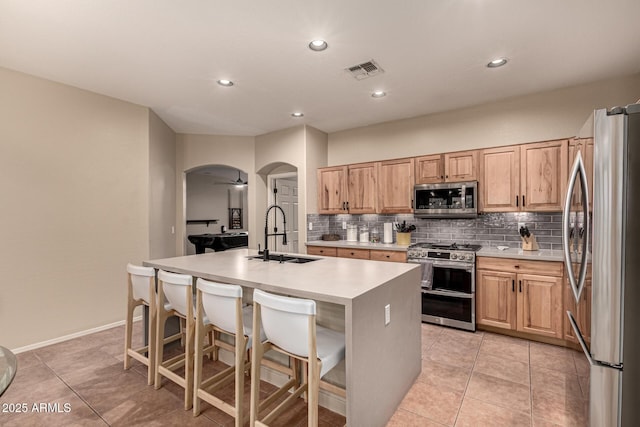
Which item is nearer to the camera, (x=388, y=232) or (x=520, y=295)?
(x=520, y=295)

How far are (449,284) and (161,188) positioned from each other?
168 inches

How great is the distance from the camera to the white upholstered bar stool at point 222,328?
183 centimetres

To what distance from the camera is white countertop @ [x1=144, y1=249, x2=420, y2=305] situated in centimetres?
174

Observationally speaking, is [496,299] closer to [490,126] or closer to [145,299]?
[490,126]

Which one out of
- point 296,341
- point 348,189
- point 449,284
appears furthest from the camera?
point 348,189

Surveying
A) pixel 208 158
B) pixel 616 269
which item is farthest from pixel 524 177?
pixel 208 158

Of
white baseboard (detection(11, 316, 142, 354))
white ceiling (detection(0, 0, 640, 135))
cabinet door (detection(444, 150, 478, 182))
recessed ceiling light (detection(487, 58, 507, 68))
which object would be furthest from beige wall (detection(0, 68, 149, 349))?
recessed ceiling light (detection(487, 58, 507, 68))

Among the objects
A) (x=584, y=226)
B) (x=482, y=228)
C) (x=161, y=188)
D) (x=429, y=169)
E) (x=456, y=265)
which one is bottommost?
(x=456, y=265)

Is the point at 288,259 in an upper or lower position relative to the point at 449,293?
upper

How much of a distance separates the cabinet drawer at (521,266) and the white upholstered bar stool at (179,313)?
3.04 metres

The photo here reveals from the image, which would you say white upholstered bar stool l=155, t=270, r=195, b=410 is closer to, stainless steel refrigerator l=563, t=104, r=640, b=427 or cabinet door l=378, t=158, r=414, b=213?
stainless steel refrigerator l=563, t=104, r=640, b=427

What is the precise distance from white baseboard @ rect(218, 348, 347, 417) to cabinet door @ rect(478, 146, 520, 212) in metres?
2.87

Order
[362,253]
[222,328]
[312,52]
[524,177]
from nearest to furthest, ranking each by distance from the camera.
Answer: [222,328] → [312,52] → [524,177] → [362,253]

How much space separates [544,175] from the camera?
3.36 metres
